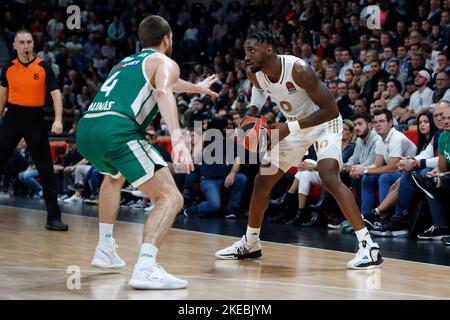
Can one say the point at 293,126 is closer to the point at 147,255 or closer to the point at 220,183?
the point at 147,255

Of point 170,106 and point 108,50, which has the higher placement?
→ point 108,50

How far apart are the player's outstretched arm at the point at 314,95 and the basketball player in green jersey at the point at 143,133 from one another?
120 cm

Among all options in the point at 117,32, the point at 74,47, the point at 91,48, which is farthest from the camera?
the point at 117,32

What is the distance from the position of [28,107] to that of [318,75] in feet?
19.7

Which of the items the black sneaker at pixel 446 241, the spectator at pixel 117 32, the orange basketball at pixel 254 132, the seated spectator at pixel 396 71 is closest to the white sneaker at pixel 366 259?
the orange basketball at pixel 254 132

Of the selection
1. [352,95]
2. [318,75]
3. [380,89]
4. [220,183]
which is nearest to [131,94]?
[220,183]

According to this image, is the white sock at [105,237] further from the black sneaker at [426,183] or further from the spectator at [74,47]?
the spectator at [74,47]

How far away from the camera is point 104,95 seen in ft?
15.9

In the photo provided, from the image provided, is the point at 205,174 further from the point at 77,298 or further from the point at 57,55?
the point at 57,55

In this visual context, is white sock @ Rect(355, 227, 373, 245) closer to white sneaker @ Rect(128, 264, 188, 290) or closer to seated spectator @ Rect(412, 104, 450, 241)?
white sneaker @ Rect(128, 264, 188, 290)

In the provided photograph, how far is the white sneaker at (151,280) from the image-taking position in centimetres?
441

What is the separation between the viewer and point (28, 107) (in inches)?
300

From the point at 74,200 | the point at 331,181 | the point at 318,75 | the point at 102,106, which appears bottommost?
the point at 74,200
